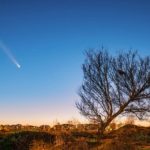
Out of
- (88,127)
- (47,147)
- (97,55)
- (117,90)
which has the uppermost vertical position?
(97,55)

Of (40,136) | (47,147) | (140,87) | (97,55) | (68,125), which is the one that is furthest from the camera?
(68,125)

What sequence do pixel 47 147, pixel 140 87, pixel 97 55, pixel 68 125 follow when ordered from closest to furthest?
pixel 47 147, pixel 140 87, pixel 97 55, pixel 68 125

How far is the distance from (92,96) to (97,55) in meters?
3.01

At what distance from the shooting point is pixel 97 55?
79.8ft

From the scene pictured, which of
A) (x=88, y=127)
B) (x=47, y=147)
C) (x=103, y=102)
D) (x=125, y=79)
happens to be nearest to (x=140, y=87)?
(x=125, y=79)

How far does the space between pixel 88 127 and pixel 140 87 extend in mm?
6316

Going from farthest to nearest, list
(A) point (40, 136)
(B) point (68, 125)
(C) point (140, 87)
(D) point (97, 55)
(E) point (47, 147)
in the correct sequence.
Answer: (B) point (68, 125) → (D) point (97, 55) → (C) point (140, 87) → (A) point (40, 136) → (E) point (47, 147)

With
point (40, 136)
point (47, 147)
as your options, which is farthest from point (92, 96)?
point (47, 147)

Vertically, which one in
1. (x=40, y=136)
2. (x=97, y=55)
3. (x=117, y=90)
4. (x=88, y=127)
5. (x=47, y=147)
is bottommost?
(x=47, y=147)

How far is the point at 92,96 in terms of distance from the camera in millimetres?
24031

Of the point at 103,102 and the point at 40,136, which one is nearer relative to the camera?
the point at 40,136

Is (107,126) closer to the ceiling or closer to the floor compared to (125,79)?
closer to the floor

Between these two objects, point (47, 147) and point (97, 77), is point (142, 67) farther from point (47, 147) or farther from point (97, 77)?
point (47, 147)

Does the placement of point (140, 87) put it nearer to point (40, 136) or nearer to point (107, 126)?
point (107, 126)
